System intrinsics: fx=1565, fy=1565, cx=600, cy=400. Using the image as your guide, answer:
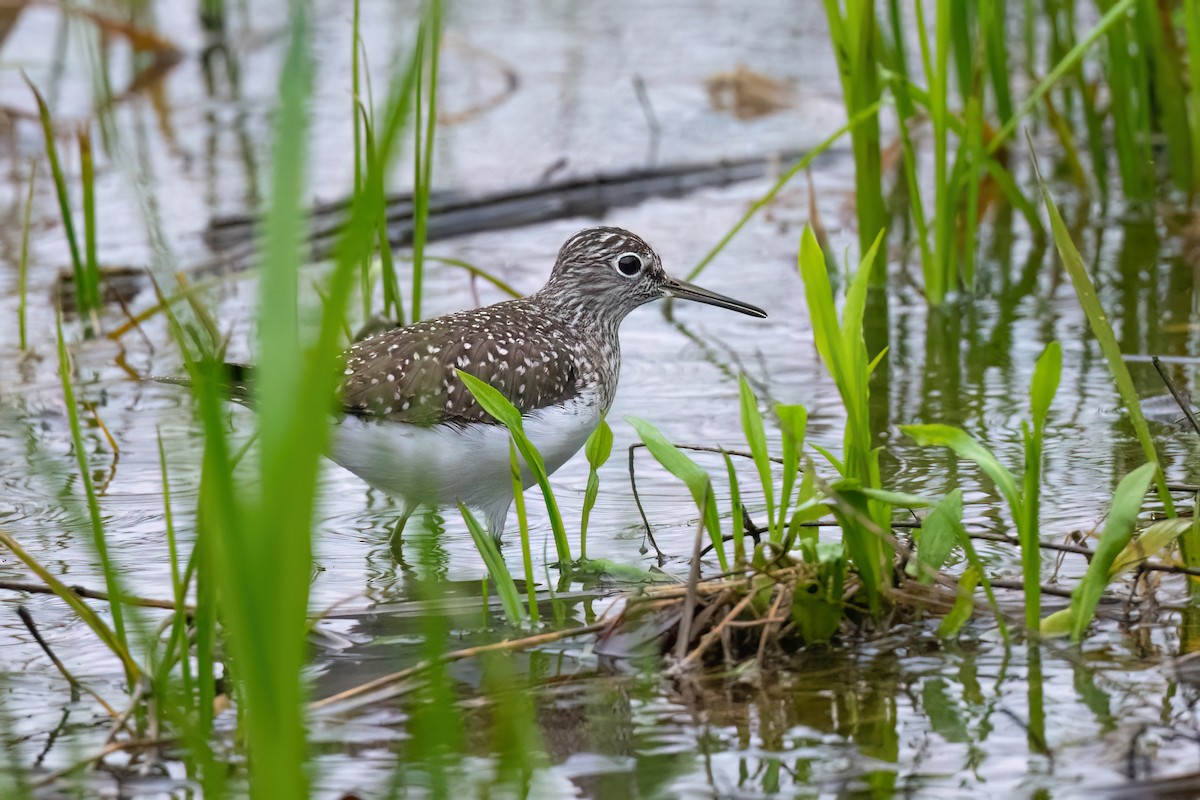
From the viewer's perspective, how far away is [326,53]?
13789 mm

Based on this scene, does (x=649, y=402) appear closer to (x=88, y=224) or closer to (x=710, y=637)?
(x=88, y=224)

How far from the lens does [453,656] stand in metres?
3.67

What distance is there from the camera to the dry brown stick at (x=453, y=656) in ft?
12.2

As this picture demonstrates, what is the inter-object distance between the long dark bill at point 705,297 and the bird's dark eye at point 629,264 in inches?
6.6

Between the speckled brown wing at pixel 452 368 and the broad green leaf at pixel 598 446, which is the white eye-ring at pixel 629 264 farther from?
the broad green leaf at pixel 598 446

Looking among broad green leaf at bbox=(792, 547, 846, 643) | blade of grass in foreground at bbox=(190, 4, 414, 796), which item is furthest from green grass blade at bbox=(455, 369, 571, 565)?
blade of grass in foreground at bbox=(190, 4, 414, 796)

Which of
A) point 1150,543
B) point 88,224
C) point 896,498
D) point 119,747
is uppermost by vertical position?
point 88,224

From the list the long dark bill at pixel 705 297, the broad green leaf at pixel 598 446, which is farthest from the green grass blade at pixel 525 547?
the long dark bill at pixel 705 297

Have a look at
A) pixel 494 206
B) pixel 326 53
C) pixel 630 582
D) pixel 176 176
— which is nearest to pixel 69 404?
pixel 630 582

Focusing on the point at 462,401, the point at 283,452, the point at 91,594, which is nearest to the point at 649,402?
the point at 462,401

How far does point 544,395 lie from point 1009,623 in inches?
80.2

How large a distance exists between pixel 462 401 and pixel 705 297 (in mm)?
1587

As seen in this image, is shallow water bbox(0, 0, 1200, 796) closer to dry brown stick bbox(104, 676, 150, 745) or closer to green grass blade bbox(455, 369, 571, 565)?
dry brown stick bbox(104, 676, 150, 745)

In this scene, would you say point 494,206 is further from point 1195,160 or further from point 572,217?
point 1195,160
